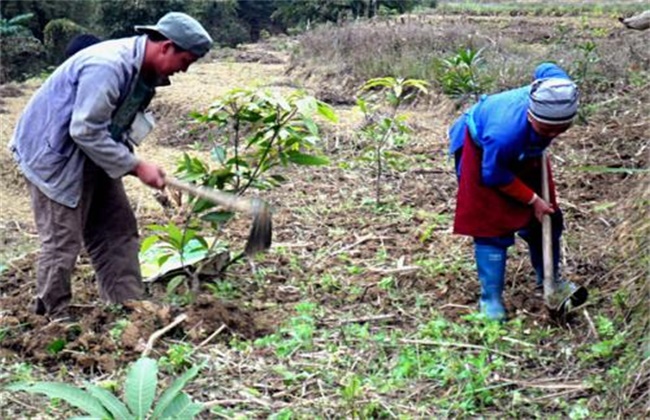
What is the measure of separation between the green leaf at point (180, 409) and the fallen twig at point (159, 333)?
27.3 inches

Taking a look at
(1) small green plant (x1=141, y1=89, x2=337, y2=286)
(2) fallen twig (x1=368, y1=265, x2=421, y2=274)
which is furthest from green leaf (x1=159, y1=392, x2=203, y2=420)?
A: (2) fallen twig (x1=368, y1=265, x2=421, y2=274)

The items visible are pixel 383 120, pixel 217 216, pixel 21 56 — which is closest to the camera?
pixel 217 216

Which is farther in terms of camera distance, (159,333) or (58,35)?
(58,35)

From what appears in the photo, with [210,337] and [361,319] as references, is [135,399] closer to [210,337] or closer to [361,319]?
[210,337]

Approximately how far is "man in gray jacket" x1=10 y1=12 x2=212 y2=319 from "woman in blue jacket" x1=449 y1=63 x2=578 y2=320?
3.93ft

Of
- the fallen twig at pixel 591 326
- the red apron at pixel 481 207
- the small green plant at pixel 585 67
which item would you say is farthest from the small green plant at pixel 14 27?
the fallen twig at pixel 591 326

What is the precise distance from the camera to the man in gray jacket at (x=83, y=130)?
3.39 meters

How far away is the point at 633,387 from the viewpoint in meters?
2.73

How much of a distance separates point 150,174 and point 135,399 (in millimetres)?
1243

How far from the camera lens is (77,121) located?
334cm

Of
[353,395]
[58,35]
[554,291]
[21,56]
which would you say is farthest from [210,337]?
[58,35]

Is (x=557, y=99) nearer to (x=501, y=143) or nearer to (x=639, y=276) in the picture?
(x=501, y=143)

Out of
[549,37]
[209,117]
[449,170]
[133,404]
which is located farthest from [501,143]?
[549,37]

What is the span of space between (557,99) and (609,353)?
3.18ft
